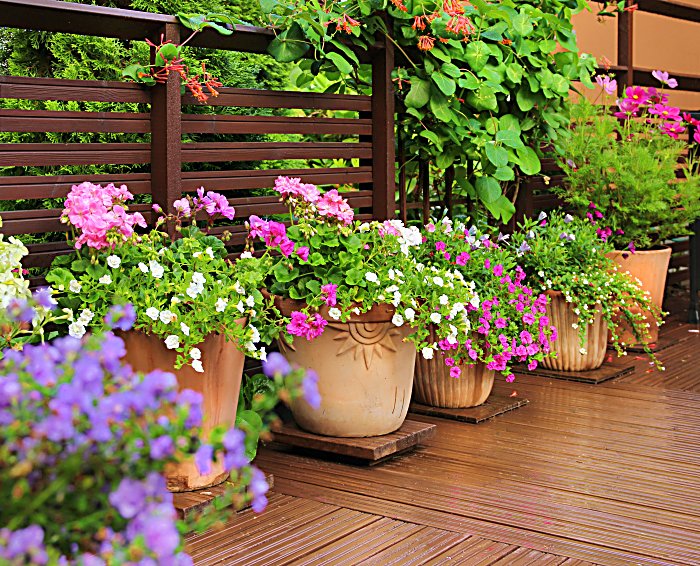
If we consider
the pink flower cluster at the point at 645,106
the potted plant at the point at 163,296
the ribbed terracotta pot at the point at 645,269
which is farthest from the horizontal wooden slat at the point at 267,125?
the pink flower cluster at the point at 645,106

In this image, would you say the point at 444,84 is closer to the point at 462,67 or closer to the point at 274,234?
the point at 462,67

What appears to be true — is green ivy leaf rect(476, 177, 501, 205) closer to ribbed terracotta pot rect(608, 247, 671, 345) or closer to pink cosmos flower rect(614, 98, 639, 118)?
ribbed terracotta pot rect(608, 247, 671, 345)

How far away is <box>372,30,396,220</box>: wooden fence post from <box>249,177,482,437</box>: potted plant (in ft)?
1.53

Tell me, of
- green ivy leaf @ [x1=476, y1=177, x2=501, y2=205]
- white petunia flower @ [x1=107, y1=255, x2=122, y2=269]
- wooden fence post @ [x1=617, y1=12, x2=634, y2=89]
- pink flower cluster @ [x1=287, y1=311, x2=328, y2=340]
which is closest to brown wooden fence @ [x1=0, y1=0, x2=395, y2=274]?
white petunia flower @ [x1=107, y1=255, x2=122, y2=269]

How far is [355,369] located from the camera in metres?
2.97

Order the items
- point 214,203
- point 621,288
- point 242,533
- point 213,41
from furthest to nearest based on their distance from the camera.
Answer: point 621,288 < point 213,41 < point 214,203 < point 242,533

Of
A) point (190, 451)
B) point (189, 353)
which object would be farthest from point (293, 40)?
point (190, 451)

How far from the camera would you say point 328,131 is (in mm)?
3375

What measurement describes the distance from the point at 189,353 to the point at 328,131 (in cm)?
118

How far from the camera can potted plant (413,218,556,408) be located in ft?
11.0

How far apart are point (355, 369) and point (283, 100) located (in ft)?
3.10

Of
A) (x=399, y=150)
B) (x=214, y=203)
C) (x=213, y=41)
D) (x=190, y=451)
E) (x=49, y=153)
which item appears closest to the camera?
(x=190, y=451)

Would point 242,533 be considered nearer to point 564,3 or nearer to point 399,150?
point 399,150

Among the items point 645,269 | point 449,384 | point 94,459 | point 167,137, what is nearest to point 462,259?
point 449,384
